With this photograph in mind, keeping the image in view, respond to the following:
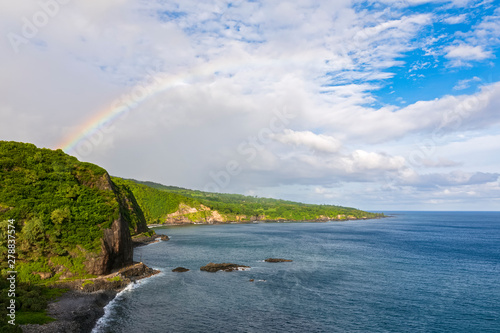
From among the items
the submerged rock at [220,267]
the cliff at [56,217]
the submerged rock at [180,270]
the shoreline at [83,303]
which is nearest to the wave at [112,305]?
the shoreline at [83,303]

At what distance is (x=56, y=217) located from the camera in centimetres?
6906

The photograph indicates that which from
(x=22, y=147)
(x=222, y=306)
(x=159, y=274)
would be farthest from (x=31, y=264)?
(x=222, y=306)

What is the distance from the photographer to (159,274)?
268 feet

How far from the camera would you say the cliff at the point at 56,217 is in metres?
63.4

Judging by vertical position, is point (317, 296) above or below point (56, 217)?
below

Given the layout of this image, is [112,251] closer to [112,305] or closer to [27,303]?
[112,305]

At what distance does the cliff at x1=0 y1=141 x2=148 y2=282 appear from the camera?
6341 cm

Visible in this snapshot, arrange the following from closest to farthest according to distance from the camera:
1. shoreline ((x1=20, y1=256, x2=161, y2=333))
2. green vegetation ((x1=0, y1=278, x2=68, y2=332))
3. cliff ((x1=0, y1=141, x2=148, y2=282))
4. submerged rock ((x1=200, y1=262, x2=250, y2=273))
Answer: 1. green vegetation ((x1=0, y1=278, x2=68, y2=332))
2. shoreline ((x1=20, y1=256, x2=161, y2=333))
3. cliff ((x1=0, y1=141, x2=148, y2=282))
4. submerged rock ((x1=200, y1=262, x2=250, y2=273))

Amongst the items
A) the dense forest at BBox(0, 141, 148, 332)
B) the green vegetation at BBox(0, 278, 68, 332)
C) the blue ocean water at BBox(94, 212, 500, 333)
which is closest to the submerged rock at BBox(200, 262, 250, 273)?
the blue ocean water at BBox(94, 212, 500, 333)

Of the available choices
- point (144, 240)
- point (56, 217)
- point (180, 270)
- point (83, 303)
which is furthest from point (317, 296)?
point (144, 240)

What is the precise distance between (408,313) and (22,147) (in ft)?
339

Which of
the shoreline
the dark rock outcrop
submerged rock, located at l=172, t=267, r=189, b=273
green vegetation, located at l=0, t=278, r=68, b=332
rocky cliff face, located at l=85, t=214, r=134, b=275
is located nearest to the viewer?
green vegetation, located at l=0, t=278, r=68, b=332

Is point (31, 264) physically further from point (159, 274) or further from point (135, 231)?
point (135, 231)

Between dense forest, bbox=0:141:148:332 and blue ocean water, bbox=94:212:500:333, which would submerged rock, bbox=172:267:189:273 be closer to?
blue ocean water, bbox=94:212:500:333
